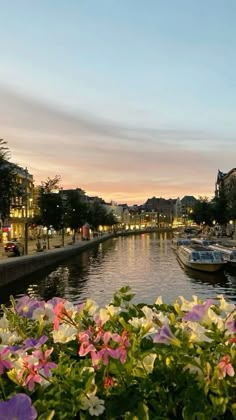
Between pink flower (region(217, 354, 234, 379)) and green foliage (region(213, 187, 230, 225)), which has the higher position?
green foliage (region(213, 187, 230, 225))

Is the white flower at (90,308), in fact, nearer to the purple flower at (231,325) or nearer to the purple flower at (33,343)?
the purple flower at (33,343)

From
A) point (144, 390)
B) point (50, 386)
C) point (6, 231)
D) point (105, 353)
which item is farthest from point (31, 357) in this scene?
point (6, 231)

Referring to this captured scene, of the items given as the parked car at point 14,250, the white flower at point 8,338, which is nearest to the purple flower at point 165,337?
the white flower at point 8,338

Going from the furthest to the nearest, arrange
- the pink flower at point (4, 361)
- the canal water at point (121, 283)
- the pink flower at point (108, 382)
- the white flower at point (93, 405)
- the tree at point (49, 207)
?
the tree at point (49, 207) < the canal water at point (121, 283) < the pink flower at point (4, 361) < the pink flower at point (108, 382) < the white flower at point (93, 405)

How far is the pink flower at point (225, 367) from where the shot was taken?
3027mm

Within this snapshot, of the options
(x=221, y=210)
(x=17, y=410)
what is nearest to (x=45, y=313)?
(x=17, y=410)

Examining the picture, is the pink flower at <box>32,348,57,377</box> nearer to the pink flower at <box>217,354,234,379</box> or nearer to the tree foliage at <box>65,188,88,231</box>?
the pink flower at <box>217,354,234,379</box>

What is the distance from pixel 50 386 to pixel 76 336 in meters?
0.83

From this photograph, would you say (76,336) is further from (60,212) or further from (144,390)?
(60,212)

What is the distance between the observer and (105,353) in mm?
3314

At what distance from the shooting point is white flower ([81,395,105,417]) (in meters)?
2.95

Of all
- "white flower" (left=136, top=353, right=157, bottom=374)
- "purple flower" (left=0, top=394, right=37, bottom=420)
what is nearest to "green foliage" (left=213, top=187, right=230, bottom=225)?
"white flower" (left=136, top=353, right=157, bottom=374)

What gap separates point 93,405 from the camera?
9.77ft

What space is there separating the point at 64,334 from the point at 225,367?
1.19 metres
